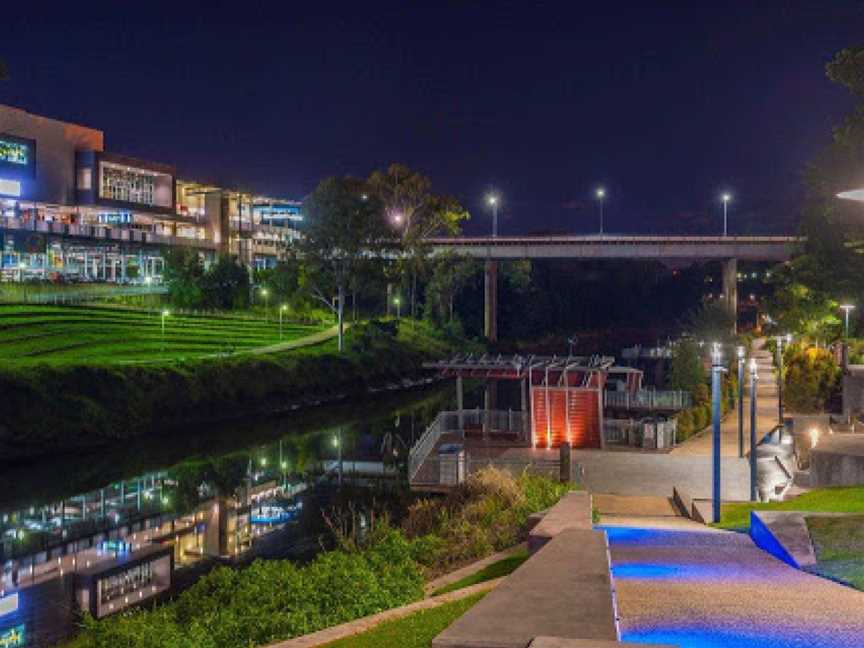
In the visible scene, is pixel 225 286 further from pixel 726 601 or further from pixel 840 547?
pixel 726 601

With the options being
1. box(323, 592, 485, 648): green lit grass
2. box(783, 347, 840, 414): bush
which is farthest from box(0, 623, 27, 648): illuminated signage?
box(783, 347, 840, 414): bush

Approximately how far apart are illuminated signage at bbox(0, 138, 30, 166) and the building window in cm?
1033

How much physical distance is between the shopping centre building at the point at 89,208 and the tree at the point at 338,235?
287 cm

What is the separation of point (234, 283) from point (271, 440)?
47117 millimetres

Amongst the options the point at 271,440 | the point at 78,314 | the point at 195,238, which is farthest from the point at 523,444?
the point at 195,238

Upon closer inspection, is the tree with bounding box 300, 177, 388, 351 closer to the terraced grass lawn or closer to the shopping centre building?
the shopping centre building

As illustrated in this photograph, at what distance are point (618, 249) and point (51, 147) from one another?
53933mm

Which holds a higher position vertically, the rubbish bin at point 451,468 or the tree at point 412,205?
the tree at point 412,205

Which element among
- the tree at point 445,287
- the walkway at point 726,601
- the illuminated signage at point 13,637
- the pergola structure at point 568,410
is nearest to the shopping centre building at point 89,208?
the tree at point 445,287

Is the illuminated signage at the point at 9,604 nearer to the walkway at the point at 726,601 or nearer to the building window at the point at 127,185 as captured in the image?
the walkway at the point at 726,601

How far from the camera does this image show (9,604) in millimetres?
20266

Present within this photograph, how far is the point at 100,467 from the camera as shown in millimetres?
39750

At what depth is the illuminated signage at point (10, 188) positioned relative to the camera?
87875mm

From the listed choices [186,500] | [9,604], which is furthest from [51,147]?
[9,604]
